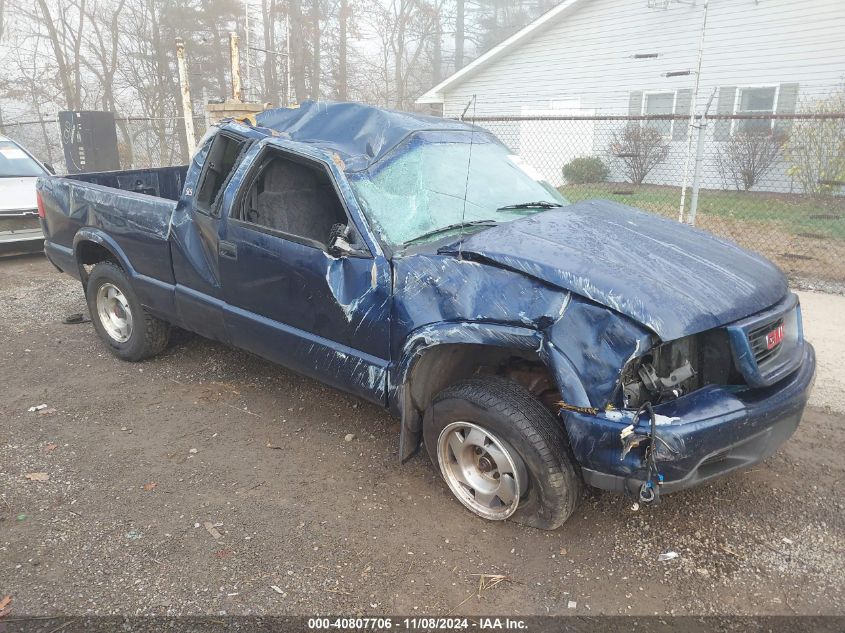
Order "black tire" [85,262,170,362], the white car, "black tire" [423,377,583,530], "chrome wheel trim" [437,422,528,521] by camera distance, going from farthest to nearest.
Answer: the white car < "black tire" [85,262,170,362] < "chrome wheel trim" [437,422,528,521] < "black tire" [423,377,583,530]

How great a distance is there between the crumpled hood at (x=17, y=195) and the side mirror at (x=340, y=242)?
6833 millimetres

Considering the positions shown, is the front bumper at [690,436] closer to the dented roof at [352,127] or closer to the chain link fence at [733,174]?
the dented roof at [352,127]

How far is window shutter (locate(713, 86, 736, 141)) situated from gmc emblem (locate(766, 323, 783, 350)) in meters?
12.9

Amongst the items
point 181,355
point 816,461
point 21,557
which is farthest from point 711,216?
point 21,557

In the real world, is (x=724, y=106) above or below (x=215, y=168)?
above

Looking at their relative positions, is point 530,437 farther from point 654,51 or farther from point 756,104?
point 654,51

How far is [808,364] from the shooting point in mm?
3027

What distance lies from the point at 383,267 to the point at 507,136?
15594 millimetres

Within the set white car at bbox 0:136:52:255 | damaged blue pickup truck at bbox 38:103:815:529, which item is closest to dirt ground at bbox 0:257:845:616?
damaged blue pickup truck at bbox 38:103:815:529

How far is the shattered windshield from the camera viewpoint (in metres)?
3.29

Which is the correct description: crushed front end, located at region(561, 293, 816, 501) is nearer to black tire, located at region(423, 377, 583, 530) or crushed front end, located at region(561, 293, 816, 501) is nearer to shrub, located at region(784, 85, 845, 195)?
black tire, located at region(423, 377, 583, 530)

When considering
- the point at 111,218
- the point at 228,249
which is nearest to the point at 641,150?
the point at 111,218

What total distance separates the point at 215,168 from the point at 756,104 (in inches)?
549

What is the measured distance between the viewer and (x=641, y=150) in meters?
12.8
